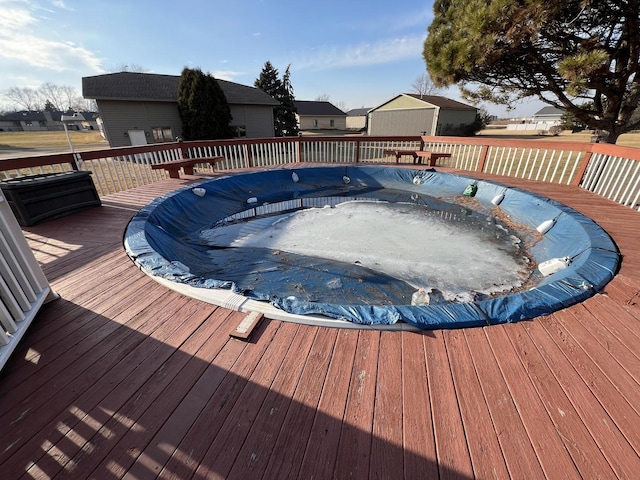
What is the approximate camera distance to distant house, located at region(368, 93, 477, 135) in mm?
21250

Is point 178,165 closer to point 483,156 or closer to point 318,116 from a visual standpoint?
point 483,156

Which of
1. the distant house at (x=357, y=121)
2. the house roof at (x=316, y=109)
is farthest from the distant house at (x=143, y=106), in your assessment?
the distant house at (x=357, y=121)

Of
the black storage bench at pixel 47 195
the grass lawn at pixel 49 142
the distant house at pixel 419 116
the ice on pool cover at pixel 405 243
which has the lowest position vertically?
the ice on pool cover at pixel 405 243

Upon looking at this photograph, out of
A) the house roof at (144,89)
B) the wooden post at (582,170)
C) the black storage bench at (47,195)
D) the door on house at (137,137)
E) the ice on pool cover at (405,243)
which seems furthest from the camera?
the door on house at (137,137)

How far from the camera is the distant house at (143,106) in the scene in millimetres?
11430

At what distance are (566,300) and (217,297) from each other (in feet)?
8.35

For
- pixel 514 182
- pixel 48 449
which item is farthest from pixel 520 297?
pixel 514 182

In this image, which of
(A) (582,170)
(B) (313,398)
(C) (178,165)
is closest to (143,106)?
(C) (178,165)

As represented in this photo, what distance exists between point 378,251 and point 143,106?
13575mm

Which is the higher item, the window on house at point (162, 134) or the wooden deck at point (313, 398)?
the window on house at point (162, 134)

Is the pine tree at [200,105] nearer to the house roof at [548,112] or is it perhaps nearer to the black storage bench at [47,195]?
the black storage bench at [47,195]

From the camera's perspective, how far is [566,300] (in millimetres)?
1943

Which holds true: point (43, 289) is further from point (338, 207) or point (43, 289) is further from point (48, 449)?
point (338, 207)

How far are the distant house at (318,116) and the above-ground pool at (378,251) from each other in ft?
87.5
